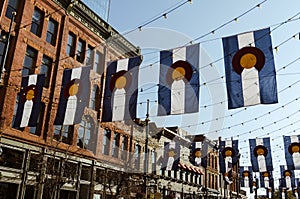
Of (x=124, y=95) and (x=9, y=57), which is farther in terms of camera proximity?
(x=9, y=57)

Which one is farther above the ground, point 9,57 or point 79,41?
point 79,41

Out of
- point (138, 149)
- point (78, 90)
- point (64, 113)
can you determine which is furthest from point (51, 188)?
point (138, 149)

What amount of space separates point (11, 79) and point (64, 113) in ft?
20.9

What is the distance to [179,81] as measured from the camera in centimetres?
1391

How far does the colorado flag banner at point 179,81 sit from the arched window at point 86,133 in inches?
582

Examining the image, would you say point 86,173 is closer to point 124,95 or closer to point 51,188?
point 51,188

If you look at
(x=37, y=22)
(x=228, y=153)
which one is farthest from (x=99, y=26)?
(x=228, y=153)

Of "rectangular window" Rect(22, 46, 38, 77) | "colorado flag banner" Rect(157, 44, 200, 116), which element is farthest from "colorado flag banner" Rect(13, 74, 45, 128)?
→ "colorado flag banner" Rect(157, 44, 200, 116)

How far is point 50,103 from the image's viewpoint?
24516 millimetres

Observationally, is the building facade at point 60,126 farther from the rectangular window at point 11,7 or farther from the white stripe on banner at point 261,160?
the white stripe on banner at point 261,160

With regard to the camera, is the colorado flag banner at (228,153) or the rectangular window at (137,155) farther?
the rectangular window at (137,155)

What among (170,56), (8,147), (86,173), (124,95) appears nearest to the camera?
(170,56)

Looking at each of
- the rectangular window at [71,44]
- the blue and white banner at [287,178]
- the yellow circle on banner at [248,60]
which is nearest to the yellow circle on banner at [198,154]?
the rectangular window at [71,44]

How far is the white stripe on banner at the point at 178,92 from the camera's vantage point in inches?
539
